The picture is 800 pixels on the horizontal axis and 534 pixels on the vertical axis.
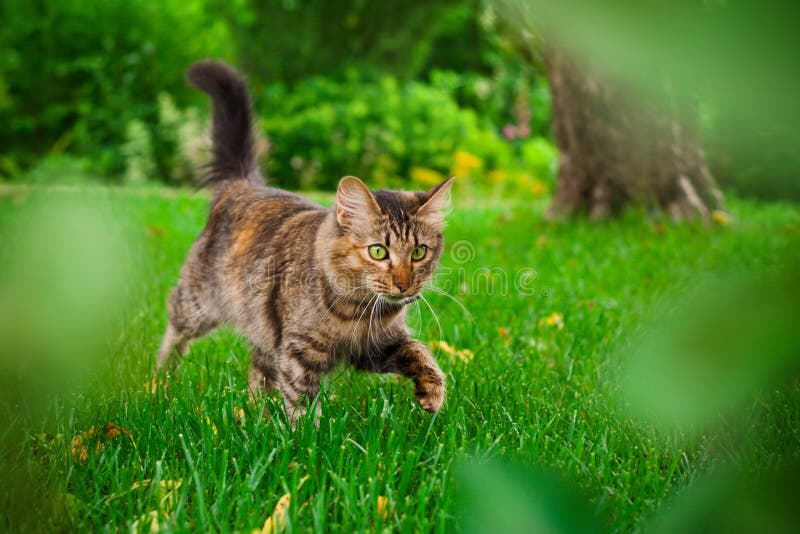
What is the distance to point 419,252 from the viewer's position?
2852mm

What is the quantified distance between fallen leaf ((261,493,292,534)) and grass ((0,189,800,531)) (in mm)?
28

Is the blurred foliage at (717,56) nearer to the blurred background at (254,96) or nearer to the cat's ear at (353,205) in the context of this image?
the cat's ear at (353,205)

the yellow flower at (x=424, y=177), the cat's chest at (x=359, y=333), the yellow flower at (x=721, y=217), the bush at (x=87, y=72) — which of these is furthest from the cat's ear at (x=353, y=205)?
the bush at (x=87, y=72)

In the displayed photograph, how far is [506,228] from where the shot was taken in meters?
6.52

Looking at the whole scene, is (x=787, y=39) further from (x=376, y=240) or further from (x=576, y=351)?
(x=576, y=351)

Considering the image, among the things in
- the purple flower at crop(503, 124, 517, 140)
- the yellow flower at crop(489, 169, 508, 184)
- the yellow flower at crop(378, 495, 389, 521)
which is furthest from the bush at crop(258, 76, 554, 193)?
the yellow flower at crop(378, 495, 389, 521)

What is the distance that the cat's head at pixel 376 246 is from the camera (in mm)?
2711

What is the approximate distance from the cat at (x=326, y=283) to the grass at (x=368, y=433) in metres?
0.15

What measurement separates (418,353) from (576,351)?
0.94 m

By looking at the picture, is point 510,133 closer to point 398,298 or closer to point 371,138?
point 371,138

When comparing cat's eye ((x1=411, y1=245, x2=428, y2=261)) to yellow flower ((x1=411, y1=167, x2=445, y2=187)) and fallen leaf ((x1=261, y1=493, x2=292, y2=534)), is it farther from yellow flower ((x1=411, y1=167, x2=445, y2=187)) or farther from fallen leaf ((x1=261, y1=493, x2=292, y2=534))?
yellow flower ((x1=411, y1=167, x2=445, y2=187))

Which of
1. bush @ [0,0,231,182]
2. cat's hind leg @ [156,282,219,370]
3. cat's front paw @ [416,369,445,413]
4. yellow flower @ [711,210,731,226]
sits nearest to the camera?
cat's front paw @ [416,369,445,413]

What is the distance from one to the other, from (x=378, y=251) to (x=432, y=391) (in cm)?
61

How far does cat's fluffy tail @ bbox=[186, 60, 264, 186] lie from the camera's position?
3.54 m
